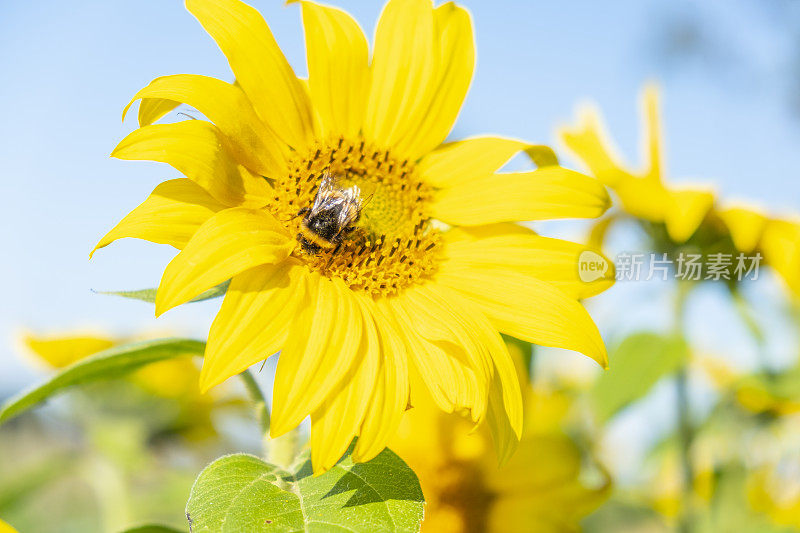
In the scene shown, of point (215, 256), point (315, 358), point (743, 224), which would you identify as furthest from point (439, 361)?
point (743, 224)

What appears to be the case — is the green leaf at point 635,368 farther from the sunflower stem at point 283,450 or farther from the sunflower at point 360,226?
the sunflower stem at point 283,450

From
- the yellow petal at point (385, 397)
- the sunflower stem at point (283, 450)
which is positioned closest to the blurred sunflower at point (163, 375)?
the sunflower stem at point (283, 450)

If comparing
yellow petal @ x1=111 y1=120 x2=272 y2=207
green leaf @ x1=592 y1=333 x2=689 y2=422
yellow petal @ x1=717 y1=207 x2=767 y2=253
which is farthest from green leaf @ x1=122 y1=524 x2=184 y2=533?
yellow petal @ x1=717 y1=207 x2=767 y2=253

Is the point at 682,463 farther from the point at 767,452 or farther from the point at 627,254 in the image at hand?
the point at 767,452

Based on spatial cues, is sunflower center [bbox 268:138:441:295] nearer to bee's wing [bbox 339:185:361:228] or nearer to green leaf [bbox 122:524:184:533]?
bee's wing [bbox 339:185:361:228]

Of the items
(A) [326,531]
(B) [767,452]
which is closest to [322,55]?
(A) [326,531]

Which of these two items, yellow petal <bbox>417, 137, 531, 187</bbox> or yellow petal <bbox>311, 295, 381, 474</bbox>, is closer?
yellow petal <bbox>311, 295, 381, 474</bbox>

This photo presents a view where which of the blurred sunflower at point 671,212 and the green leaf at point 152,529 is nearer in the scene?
the green leaf at point 152,529
